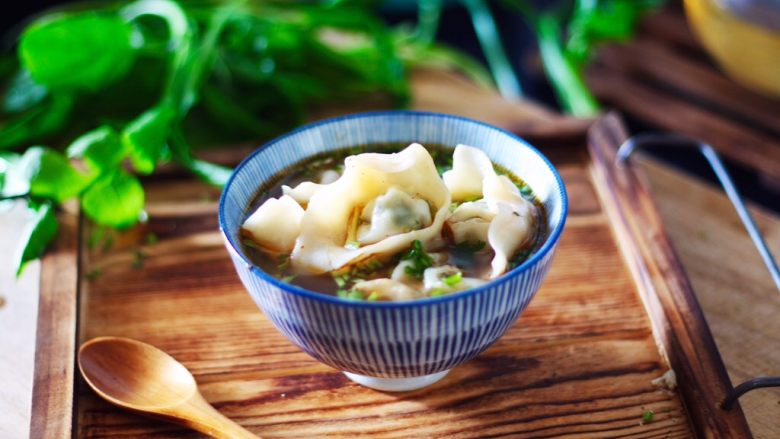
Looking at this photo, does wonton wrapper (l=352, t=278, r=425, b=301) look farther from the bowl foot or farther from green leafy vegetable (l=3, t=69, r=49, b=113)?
green leafy vegetable (l=3, t=69, r=49, b=113)

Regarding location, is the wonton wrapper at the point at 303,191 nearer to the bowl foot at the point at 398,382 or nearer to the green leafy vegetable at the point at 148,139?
the bowl foot at the point at 398,382

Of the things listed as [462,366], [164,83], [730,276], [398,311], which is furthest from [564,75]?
Result: [398,311]

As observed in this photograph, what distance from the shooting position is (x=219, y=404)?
4.41 ft

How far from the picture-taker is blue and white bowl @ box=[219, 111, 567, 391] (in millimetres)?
1098

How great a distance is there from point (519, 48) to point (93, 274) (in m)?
2.68

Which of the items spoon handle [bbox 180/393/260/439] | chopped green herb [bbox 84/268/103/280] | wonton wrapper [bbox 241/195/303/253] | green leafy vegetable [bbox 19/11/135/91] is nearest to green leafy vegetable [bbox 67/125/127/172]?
chopped green herb [bbox 84/268/103/280]

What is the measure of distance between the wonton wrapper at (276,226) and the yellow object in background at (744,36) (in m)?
1.46

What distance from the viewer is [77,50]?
202cm

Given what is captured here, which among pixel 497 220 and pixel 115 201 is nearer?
pixel 497 220

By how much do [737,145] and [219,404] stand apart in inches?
64.6

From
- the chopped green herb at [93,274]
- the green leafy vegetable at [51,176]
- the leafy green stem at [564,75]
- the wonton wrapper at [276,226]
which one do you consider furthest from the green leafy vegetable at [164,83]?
the wonton wrapper at [276,226]

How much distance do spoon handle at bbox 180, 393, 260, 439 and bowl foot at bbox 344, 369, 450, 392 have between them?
21 cm

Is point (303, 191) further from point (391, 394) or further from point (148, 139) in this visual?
point (148, 139)

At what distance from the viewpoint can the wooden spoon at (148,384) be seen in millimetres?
1271
